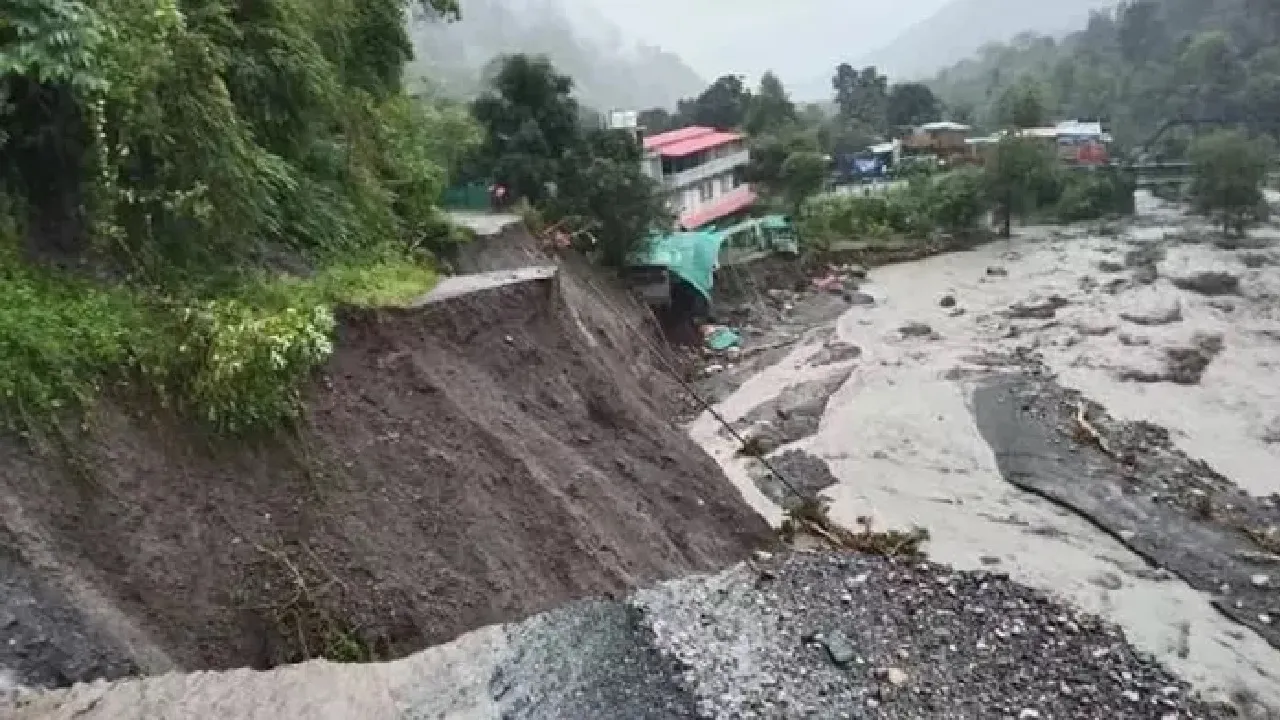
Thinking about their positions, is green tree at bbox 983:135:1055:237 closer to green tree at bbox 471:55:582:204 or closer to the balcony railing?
the balcony railing

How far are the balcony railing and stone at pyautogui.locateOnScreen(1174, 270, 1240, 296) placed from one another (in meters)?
17.6

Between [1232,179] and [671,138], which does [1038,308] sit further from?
[671,138]

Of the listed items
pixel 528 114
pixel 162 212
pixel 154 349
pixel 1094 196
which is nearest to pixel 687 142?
pixel 528 114

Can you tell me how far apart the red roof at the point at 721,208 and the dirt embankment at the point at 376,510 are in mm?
24331

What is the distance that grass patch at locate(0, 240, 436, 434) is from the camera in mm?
7664

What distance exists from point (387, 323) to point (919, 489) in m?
10.7

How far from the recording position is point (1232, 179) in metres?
38.4

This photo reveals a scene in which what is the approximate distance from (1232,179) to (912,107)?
85.9ft

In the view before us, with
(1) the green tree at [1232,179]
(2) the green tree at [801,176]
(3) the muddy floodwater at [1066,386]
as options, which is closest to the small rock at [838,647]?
(3) the muddy floodwater at [1066,386]

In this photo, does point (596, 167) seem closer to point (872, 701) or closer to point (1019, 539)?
point (1019, 539)

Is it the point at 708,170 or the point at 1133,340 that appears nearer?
the point at 1133,340

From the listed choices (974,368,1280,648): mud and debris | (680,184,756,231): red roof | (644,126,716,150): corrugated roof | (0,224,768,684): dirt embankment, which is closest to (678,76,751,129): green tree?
(644,126,716,150): corrugated roof

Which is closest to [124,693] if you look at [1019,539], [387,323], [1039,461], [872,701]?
[387,323]

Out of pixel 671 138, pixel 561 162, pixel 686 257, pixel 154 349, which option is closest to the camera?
pixel 154 349
